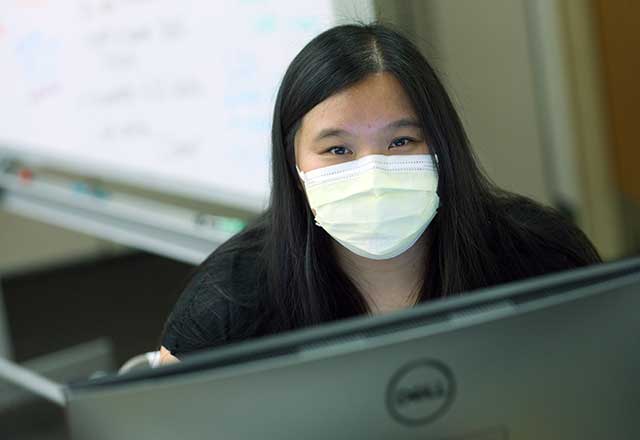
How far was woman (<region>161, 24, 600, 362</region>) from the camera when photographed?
3.92ft

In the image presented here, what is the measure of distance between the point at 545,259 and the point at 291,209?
1.24 ft

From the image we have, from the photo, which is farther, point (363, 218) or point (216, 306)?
point (216, 306)

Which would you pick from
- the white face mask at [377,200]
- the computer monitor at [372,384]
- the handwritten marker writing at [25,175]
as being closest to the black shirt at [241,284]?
the white face mask at [377,200]

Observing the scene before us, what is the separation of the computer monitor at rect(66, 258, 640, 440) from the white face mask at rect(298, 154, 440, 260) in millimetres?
426

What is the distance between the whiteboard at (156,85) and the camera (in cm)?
209

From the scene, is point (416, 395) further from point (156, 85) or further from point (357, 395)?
point (156, 85)

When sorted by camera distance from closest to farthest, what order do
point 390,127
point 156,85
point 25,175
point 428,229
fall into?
point 390,127 → point 428,229 → point 156,85 → point 25,175

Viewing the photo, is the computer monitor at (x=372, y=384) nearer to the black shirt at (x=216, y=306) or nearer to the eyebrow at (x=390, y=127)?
the eyebrow at (x=390, y=127)

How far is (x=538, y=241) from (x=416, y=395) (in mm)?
661

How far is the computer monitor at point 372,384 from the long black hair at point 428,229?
47cm

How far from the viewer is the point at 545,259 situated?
1.34 m

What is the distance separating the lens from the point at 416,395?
0.74 m

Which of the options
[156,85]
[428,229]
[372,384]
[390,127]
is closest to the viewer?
[372,384]

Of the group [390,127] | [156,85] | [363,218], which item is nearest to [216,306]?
[363,218]
